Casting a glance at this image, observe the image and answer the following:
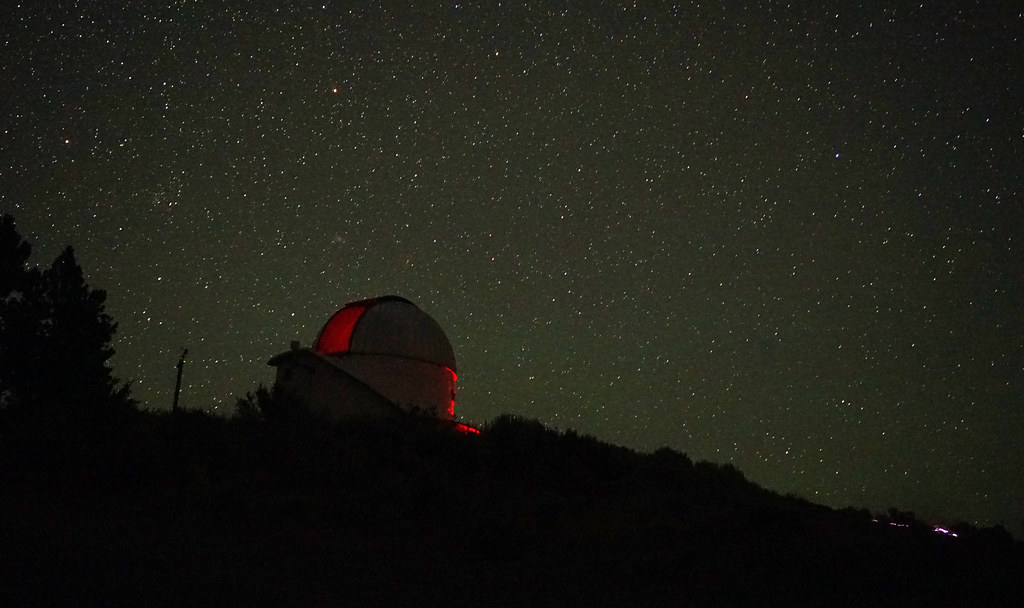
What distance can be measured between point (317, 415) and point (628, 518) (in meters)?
11.5

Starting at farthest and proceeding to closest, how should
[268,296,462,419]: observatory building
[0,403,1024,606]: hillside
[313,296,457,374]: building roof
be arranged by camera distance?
1. [313,296,457,374]: building roof
2. [268,296,462,419]: observatory building
3. [0,403,1024,606]: hillside

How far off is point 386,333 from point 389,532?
14.4 meters

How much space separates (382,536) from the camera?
9.22 m

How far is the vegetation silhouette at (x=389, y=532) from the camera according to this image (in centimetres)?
678

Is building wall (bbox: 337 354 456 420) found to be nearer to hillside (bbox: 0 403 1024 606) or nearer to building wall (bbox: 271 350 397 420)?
building wall (bbox: 271 350 397 420)

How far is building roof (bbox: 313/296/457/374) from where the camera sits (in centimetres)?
2342

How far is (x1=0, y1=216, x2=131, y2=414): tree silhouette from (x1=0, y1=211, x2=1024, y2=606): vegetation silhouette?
7.25 metres

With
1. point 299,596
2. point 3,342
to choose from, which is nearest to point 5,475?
point 299,596

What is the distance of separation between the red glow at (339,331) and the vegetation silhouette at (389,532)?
7979 millimetres

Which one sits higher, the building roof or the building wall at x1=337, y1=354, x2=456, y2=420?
the building roof

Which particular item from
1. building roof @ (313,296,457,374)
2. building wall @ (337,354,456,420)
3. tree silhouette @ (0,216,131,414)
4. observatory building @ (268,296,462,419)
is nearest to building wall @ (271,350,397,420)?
observatory building @ (268,296,462,419)

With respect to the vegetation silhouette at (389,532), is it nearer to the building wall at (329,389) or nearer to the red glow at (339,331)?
the building wall at (329,389)

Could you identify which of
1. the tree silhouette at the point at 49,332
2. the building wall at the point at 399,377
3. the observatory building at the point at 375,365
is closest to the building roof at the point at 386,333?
the observatory building at the point at 375,365

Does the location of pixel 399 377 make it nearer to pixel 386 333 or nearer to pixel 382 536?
pixel 386 333
